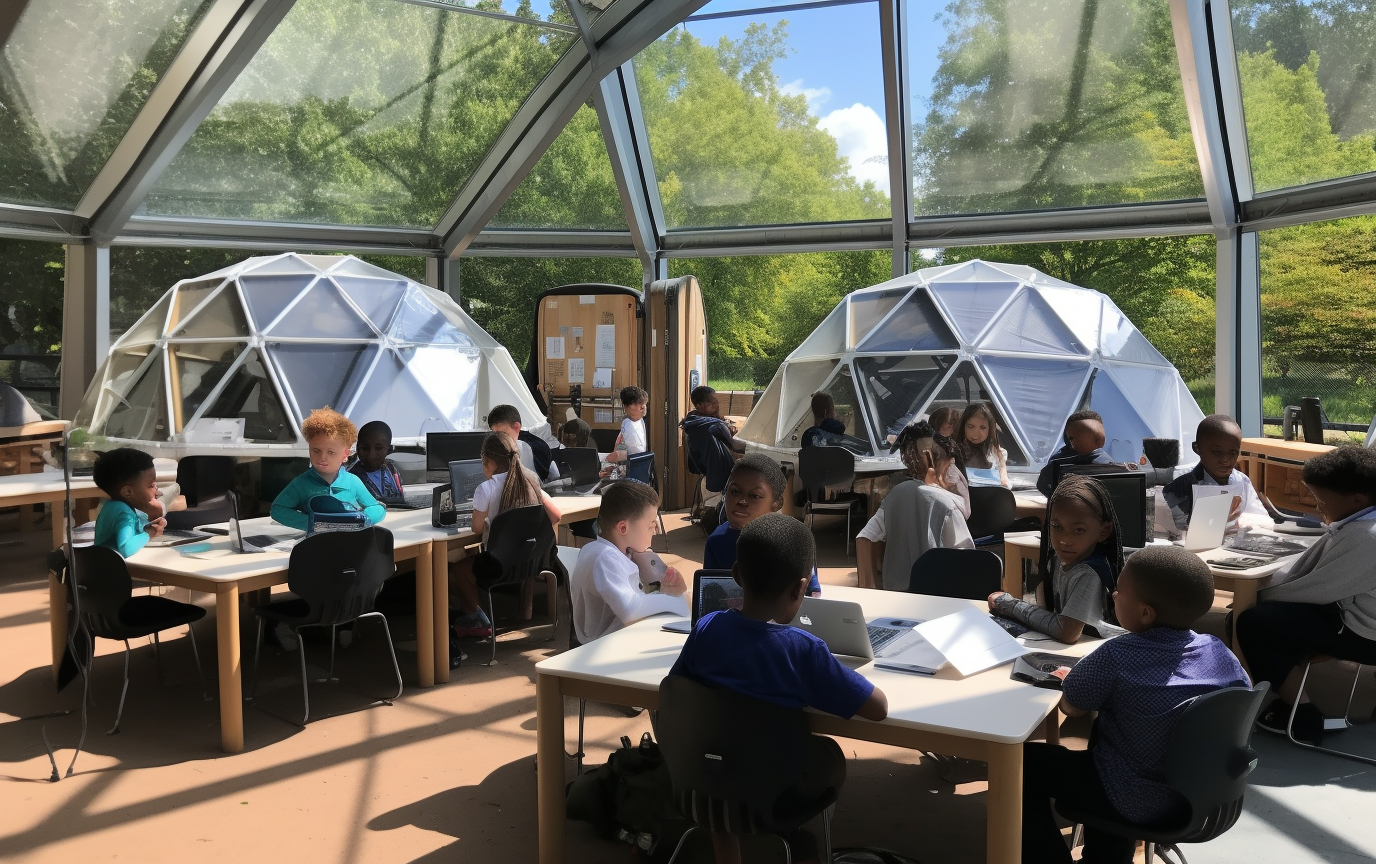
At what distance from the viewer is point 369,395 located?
8.57 m

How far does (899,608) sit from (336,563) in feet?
8.23

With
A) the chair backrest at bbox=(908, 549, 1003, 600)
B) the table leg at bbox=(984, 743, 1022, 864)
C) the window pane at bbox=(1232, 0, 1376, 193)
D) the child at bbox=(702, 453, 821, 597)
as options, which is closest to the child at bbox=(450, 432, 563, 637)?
the child at bbox=(702, 453, 821, 597)

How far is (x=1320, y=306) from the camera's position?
1656cm

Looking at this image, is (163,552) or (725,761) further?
(163,552)

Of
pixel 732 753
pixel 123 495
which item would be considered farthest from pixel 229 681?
pixel 732 753

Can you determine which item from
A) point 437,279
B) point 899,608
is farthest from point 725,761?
point 437,279

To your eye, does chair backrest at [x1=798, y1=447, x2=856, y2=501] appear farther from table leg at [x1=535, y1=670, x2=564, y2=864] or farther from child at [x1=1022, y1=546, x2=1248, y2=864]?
child at [x1=1022, y1=546, x2=1248, y2=864]

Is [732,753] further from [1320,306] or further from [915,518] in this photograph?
[1320,306]

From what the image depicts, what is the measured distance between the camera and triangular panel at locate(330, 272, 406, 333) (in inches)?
362

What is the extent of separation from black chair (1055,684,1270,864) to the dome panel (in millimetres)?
7999

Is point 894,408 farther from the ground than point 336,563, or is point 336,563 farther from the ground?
point 894,408

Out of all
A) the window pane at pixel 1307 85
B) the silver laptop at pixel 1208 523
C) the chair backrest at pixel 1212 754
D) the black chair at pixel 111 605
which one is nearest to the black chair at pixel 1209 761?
the chair backrest at pixel 1212 754

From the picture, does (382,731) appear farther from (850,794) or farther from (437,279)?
(437,279)

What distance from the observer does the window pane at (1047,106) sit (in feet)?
32.7
